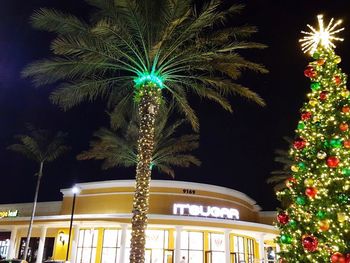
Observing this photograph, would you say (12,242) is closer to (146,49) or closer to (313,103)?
(146,49)

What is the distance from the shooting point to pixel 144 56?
15141 millimetres

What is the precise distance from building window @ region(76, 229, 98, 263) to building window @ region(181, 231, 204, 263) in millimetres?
7447

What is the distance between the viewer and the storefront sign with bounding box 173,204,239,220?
92.2 ft

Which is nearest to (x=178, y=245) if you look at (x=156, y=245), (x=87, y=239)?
(x=156, y=245)

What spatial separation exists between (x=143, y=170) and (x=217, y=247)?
19.1 m

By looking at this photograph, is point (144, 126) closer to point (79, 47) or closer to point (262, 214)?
point (79, 47)

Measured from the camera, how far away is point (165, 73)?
15305 mm

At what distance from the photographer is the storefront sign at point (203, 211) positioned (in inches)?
1106

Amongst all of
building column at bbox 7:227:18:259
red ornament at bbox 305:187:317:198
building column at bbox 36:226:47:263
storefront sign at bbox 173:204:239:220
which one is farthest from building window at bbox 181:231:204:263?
red ornament at bbox 305:187:317:198

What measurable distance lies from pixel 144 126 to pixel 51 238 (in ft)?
76.1

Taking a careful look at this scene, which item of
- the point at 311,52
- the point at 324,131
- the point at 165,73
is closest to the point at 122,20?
the point at 165,73

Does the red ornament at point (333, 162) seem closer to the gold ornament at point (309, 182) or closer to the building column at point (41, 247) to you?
the gold ornament at point (309, 182)

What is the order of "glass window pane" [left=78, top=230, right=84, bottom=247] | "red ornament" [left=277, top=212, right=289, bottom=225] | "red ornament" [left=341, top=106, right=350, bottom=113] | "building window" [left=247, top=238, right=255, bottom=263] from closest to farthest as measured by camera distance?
"red ornament" [left=341, top=106, right=350, bottom=113] → "red ornament" [left=277, top=212, right=289, bottom=225] → "glass window pane" [left=78, top=230, right=84, bottom=247] → "building window" [left=247, top=238, right=255, bottom=263]

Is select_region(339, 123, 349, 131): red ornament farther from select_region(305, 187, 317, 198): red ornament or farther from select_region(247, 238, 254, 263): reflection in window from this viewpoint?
select_region(247, 238, 254, 263): reflection in window
